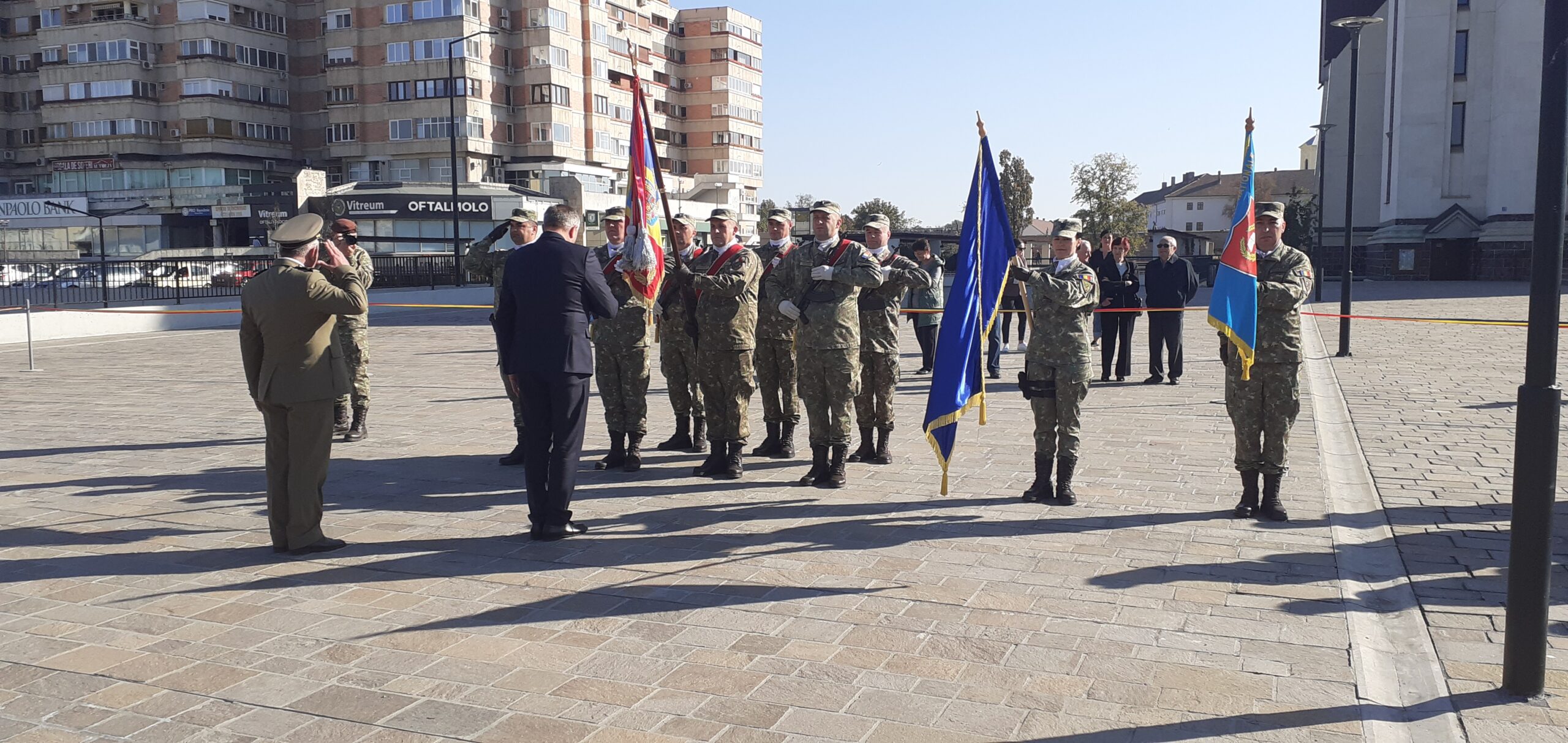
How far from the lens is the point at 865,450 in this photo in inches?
375

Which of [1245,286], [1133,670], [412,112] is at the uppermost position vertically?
[412,112]

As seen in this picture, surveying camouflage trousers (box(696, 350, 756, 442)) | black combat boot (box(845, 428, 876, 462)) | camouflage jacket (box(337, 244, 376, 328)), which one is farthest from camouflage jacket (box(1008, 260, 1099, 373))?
camouflage jacket (box(337, 244, 376, 328))

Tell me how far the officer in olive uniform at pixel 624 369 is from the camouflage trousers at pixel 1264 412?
169 inches

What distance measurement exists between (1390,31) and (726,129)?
4804 cm

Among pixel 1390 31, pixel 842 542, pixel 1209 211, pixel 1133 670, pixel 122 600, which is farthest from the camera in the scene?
pixel 1209 211

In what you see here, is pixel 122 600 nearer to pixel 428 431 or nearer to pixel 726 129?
pixel 428 431

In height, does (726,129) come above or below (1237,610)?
above

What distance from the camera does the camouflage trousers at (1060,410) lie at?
25.5 ft

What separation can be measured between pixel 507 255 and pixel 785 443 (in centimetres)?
295

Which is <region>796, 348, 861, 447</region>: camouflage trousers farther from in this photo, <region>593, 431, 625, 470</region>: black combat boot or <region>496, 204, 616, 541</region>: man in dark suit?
<region>496, 204, 616, 541</region>: man in dark suit

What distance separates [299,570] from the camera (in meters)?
6.32

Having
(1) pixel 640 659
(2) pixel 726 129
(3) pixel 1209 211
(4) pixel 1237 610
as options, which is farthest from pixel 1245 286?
(3) pixel 1209 211

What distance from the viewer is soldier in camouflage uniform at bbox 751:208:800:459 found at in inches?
358

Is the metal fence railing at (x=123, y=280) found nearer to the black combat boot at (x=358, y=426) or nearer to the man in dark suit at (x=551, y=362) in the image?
the black combat boot at (x=358, y=426)
